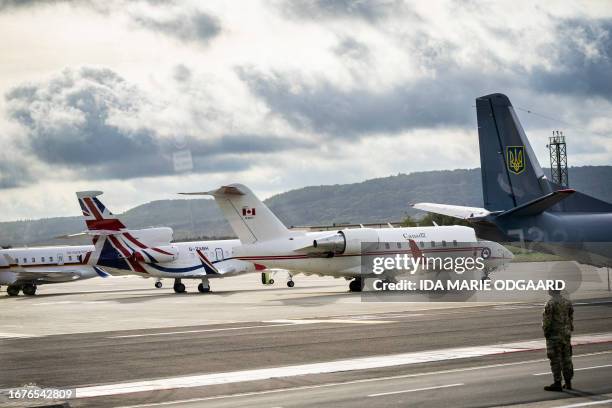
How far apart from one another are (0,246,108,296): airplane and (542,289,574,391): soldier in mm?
59412

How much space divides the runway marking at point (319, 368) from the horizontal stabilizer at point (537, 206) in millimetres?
9985

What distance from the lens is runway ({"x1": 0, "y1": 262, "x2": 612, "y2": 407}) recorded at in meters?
17.5

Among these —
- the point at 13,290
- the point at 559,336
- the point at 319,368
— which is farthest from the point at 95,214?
the point at 559,336

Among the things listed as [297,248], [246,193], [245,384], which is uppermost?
[246,193]

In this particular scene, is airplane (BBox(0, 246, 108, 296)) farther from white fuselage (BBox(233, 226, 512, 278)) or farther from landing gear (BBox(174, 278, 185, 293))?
white fuselage (BBox(233, 226, 512, 278))

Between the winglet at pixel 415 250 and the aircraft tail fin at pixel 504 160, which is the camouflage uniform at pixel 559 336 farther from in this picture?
the winglet at pixel 415 250

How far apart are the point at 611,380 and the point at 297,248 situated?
34.1 m

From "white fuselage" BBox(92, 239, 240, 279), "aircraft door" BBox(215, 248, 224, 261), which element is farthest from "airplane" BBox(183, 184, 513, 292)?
"aircraft door" BBox(215, 248, 224, 261)

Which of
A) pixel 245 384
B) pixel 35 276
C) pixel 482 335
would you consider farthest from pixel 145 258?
pixel 245 384

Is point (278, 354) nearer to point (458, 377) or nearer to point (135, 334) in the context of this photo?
point (458, 377)

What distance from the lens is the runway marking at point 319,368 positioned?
19781 millimetres

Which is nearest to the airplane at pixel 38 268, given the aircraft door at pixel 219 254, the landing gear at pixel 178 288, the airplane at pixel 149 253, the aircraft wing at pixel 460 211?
the airplane at pixel 149 253

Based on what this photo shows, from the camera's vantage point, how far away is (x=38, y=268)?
7112 cm

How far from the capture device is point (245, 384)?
19.6 m
